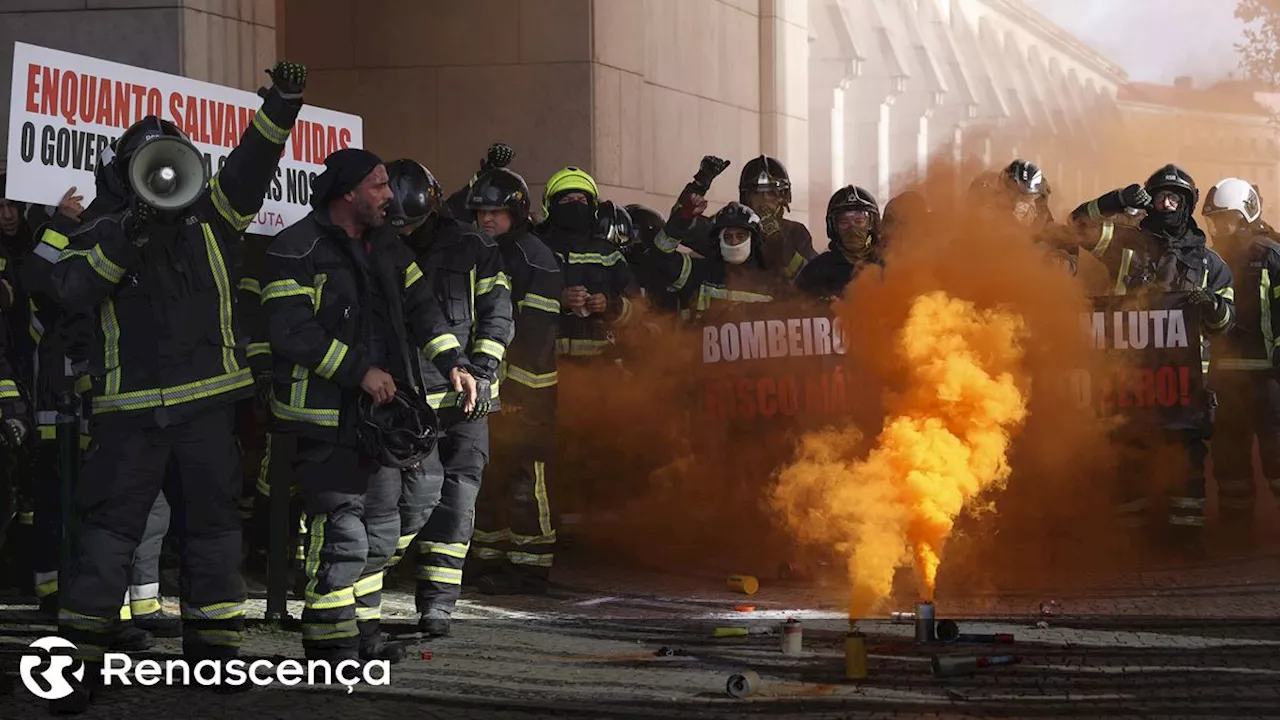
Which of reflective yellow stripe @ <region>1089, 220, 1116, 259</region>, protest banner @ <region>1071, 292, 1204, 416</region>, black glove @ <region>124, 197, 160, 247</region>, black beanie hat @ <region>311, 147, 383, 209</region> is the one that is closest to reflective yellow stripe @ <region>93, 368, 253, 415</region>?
black glove @ <region>124, 197, 160, 247</region>

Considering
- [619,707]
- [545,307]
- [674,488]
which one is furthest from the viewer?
[674,488]

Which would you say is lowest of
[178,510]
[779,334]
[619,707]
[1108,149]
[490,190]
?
[619,707]

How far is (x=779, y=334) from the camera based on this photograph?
37.1ft

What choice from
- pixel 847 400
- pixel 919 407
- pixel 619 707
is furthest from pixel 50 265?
pixel 847 400

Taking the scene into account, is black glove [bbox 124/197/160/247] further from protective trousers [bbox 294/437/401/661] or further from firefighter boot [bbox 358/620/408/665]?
firefighter boot [bbox 358/620/408/665]

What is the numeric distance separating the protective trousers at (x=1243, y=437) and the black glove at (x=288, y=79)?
6.92 metres

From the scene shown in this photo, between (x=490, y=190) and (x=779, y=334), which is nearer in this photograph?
(x=490, y=190)

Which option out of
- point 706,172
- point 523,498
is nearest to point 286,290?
point 523,498

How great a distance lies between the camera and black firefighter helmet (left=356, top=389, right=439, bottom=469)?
290 inches

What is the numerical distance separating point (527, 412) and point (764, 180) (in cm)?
292

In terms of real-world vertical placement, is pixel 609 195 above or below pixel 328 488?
above

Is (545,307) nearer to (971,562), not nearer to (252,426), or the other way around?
(252,426)

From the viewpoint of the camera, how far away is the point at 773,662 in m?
7.49

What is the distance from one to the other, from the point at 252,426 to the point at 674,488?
108 inches
